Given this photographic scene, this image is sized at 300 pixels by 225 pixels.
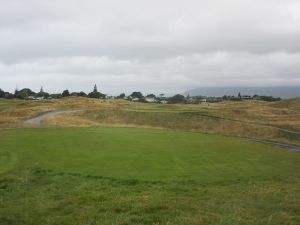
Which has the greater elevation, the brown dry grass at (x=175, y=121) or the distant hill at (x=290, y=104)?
the distant hill at (x=290, y=104)

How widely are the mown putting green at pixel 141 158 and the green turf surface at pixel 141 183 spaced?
61 millimetres

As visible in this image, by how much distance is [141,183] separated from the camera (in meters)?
23.2

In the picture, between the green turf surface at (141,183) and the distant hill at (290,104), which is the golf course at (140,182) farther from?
the distant hill at (290,104)

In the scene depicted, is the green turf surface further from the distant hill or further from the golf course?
the distant hill

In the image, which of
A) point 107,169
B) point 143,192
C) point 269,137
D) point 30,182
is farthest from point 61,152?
point 269,137

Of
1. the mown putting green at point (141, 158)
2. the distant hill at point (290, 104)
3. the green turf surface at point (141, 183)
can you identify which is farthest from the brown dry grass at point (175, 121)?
the distant hill at point (290, 104)

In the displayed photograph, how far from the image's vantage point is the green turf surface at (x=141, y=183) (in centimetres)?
1536

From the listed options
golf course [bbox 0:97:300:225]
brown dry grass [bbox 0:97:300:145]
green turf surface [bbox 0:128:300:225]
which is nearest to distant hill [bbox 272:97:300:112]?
brown dry grass [bbox 0:97:300:145]

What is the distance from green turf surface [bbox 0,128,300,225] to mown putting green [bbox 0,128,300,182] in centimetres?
6

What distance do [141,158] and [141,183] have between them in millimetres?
9181

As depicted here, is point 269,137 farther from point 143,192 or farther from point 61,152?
point 143,192

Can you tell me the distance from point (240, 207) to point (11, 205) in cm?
881

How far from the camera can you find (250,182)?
2498cm

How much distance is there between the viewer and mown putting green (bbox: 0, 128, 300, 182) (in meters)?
27.0
